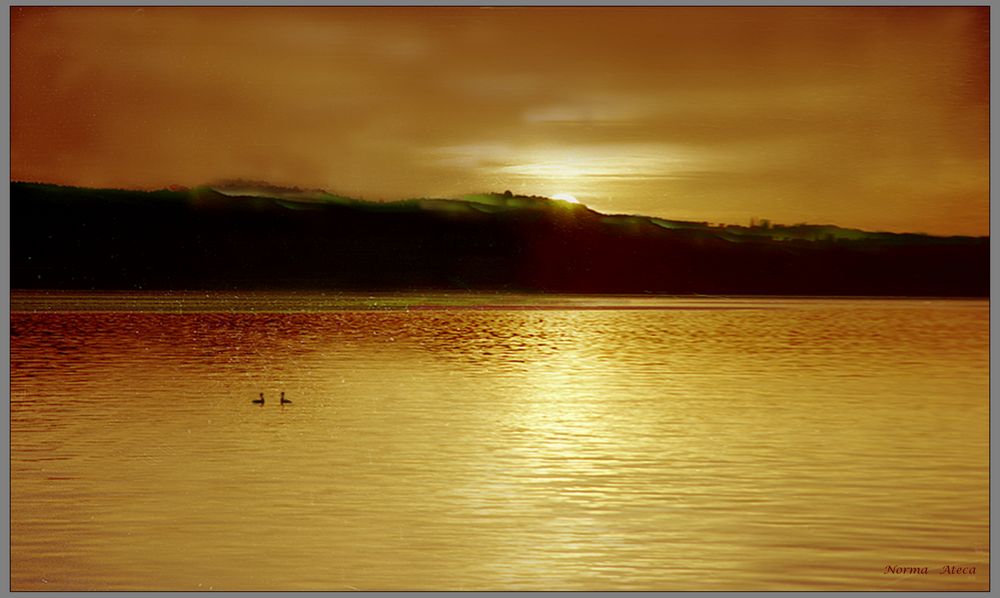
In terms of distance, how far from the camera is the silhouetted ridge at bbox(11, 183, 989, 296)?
87.1ft

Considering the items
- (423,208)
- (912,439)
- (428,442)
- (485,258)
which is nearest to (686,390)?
(912,439)

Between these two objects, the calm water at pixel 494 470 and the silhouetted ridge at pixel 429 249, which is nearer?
the calm water at pixel 494 470

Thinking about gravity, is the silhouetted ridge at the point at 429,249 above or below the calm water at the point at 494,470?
above

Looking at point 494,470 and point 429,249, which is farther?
point 429,249

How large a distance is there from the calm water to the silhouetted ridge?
2.77 m

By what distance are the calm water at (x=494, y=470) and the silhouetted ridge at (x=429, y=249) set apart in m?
2.77

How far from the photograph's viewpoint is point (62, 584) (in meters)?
9.84

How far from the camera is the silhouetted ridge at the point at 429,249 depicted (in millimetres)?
26562

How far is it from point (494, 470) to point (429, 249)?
95.3 feet

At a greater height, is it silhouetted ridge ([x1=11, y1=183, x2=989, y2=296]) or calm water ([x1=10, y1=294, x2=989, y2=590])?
silhouetted ridge ([x1=11, y1=183, x2=989, y2=296])

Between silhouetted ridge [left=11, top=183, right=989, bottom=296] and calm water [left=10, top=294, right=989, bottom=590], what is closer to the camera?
calm water [left=10, top=294, right=989, bottom=590]

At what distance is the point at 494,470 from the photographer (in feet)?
45.0

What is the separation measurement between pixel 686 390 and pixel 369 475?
355 inches

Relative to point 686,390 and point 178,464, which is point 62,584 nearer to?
point 178,464
